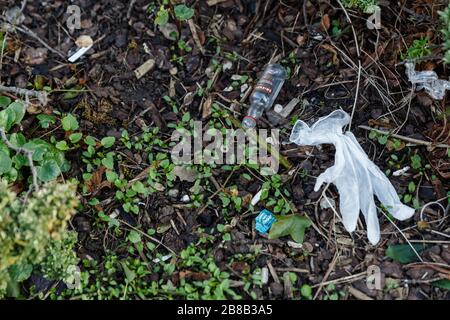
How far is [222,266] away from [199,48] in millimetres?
1109

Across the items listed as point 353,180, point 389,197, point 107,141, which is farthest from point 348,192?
point 107,141

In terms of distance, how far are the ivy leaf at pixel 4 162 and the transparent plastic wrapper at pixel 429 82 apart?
72.4 inches

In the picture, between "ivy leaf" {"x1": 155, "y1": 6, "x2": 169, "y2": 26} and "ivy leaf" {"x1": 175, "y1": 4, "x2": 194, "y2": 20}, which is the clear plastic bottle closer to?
"ivy leaf" {"x1": 175, "y1": 4, "x2": 194, "y2": 20}

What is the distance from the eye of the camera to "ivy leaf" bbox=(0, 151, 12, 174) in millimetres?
2373

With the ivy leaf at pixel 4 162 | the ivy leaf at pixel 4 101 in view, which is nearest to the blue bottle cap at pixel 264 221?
the ivy leaf at pixel 4 162

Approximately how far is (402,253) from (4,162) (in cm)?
172

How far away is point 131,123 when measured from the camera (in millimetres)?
2682

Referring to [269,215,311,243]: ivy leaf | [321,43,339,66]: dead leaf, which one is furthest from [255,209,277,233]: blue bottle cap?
[321,43,339,66]: dead leaf

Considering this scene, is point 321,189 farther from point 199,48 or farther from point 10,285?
point 10,285

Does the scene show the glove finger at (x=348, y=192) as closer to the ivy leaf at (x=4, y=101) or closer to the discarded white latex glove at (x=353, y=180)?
the discarded white latex glove at (x=353, y=180)

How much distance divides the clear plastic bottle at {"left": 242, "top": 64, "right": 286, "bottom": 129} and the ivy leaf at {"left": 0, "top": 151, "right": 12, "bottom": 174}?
41.4 inches

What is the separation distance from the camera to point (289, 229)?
241cm

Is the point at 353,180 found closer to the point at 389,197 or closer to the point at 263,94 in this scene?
the point at 389,197

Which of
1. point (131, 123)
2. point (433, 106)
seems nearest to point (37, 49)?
point (131, 123)
